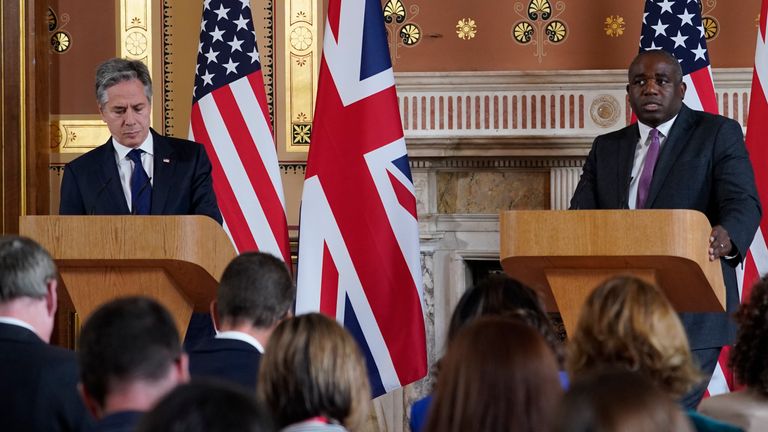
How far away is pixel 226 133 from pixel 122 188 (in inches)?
53.6

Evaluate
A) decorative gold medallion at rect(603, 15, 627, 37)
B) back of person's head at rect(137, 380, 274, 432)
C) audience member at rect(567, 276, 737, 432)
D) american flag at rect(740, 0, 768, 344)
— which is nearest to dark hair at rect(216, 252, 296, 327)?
audience member at rect(567, 276, 737, 432)

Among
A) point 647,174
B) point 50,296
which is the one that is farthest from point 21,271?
point 647,174

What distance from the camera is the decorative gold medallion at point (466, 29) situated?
6.04 m

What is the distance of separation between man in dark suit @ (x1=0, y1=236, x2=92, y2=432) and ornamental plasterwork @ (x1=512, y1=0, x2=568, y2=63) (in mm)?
3675

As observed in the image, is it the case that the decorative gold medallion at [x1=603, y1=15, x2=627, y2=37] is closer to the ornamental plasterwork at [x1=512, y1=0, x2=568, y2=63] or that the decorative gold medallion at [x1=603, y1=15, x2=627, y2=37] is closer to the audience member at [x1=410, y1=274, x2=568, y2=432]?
the ornamental plasterwork at [x1=512, y1=0, x2=568, y2=63]

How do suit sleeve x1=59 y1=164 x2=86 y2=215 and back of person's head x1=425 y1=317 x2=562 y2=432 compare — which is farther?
suit sleeve x1=59 y1=164 x2=86 y2=215

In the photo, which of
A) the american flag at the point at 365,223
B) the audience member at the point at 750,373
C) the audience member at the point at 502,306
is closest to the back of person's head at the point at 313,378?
the audience member at the point at 502,306

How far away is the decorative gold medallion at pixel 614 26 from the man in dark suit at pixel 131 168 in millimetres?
2454

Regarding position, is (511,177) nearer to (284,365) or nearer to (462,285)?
(462,285)

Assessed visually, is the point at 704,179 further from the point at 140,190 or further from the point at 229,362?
the point at 229,362

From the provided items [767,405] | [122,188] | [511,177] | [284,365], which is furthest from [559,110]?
[284,365]

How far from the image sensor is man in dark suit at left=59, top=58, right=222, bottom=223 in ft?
13.5

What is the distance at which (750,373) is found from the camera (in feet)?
8.48

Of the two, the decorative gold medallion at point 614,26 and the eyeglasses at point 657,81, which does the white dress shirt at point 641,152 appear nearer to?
the eyeglasses at point 657,81
